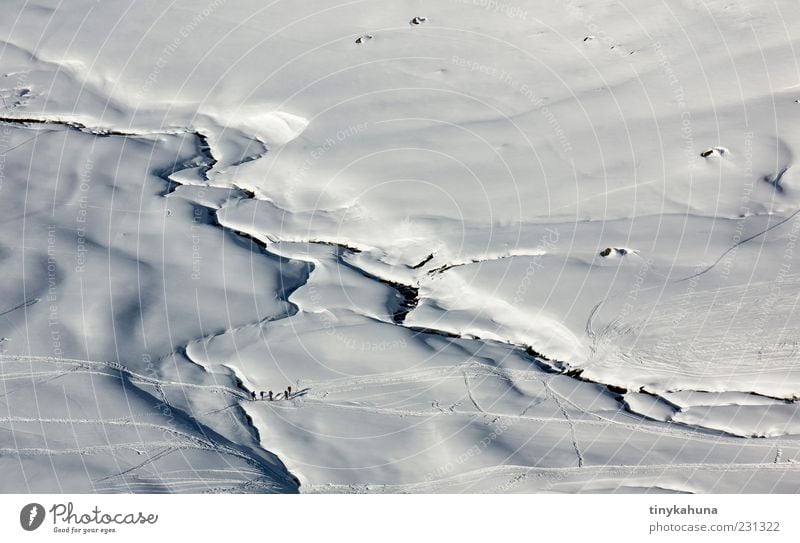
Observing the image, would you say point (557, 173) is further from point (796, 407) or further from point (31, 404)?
point (31, 404)

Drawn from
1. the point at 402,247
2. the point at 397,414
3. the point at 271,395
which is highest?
the point at 402,247

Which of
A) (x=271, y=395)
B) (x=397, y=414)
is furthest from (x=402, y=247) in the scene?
(x=271, y=395)

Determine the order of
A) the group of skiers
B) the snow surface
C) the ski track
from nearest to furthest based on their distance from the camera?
1. the ski track
2. the snow surface
3. the group of skiers

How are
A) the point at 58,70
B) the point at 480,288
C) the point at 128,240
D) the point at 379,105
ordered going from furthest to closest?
the point at 58,70
the point at 379,105
the point at 128,240
the point at 480,288

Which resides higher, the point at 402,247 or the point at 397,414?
the point at 402,247

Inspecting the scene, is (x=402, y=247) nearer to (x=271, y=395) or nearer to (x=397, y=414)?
(x=397, y=414)

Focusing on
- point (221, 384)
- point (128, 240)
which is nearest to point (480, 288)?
point (221, 384)

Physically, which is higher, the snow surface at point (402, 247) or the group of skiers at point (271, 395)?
the snow surface at point (402, 247)

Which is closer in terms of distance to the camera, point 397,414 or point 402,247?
point 397,414
